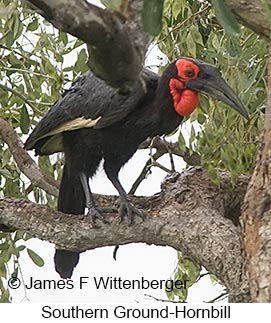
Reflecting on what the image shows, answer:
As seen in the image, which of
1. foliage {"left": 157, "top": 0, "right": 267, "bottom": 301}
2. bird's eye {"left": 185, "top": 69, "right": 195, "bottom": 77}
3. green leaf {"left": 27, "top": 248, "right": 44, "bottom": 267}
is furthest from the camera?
green leaf {"left": 27, "top": 248, "right": 44, "bottom": 267}

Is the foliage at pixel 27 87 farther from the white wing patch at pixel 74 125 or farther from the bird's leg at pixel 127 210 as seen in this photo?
the bird's leg at pixel 127 210

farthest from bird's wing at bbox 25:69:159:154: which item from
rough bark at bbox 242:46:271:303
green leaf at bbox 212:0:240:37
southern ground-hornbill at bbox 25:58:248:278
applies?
green leaf at bbox 212:0:240:37

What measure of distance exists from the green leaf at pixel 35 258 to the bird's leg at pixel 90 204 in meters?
0.25

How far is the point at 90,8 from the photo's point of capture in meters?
0.94

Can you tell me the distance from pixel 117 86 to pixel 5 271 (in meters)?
1.26

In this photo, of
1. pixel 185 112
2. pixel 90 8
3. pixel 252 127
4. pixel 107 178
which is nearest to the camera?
pixel 90 8

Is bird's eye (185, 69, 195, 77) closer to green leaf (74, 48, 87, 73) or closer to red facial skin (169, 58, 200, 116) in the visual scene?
red facial skin (169, 58, 200, 116)

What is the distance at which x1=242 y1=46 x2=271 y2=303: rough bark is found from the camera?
1.40 m

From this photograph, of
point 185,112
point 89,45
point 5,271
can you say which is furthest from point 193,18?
point 89,45

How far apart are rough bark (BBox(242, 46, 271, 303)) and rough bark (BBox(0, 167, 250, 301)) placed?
0.05m

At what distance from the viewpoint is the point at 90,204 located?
6.27 feet

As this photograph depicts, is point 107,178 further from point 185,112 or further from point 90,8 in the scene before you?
point 90,8

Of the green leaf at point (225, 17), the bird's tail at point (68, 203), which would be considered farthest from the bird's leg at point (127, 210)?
the green leaf at point (225, 17)

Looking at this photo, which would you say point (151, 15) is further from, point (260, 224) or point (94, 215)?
point (94, 215)
